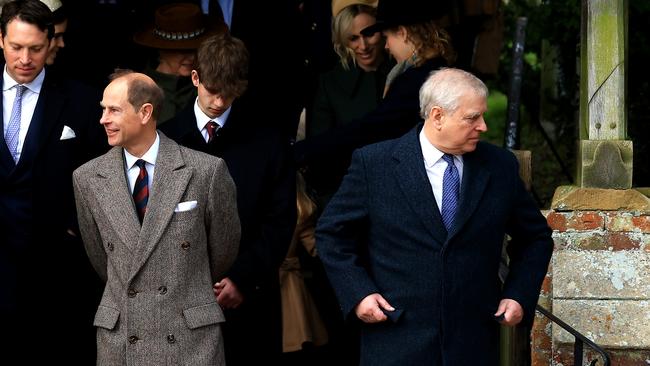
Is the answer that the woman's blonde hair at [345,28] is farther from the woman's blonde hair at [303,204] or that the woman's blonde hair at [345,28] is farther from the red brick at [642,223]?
the red brick at [642,223]

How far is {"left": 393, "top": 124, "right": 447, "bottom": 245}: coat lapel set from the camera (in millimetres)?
5438

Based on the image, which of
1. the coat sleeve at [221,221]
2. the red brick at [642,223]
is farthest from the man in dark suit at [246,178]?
the red brick at [642,223]

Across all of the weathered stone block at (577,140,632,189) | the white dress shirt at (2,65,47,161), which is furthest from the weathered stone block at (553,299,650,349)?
the white dress shirt at (2,65,47,161)

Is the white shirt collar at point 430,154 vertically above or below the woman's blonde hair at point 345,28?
below

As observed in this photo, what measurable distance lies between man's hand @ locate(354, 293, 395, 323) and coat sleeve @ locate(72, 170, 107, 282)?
3.55ft

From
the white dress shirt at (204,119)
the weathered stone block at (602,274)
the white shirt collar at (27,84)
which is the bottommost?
the weathered stone block at (602,274)

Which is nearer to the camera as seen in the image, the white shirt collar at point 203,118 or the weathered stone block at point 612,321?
the white shirt collar at point 203,118

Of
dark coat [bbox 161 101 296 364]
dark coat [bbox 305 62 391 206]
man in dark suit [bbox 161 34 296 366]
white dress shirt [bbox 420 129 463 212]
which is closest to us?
white dress shirt [bbox 420 129 463 212]

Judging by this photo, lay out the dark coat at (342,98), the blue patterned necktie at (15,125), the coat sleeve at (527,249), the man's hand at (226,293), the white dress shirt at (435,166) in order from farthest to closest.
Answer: the dark coat at (342,98) → the blue patterned necktie at (15,125) → the man's hand at (226,293) → the coat sleeve at (527,249) → the white dress shirt at (435,166)

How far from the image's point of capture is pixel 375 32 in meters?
7.21

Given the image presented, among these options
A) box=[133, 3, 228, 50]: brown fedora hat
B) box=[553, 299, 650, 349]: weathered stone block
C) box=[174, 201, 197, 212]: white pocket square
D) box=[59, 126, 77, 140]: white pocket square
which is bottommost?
box=[553, 299, 650, 349]: weathered stone block

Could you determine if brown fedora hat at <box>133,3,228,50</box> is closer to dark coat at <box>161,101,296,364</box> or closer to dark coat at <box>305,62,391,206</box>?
dark coat at <box>305,62,391,206</box>

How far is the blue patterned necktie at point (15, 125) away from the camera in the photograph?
6398 mm

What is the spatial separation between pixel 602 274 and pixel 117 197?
2.72 metres
